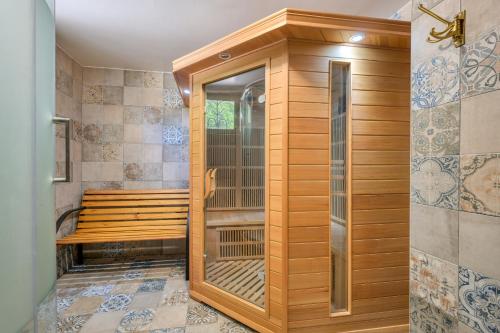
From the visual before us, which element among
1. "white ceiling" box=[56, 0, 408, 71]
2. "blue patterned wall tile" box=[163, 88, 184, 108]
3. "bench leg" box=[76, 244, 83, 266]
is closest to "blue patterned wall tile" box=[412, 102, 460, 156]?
"white ceiling" box=[56, 0, 408, 71]

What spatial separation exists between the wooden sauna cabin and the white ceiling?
1.51 ft

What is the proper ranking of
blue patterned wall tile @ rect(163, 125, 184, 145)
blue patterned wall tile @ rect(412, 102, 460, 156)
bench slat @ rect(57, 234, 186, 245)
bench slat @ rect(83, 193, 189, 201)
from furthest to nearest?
1. blue patterned wall tile @ rect(163, 125, 184, 145)
2. bench slat @ rect(83, 193, 189, 201)
3. bench slat @ rect(57, 234, 186, 245)
4. blue patterned wall tile @ rect(412, 102, 460, 156)

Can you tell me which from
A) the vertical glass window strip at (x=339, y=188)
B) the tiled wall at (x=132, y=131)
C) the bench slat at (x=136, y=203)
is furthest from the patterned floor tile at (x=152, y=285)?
the vertical glass window strip at (x=339, y=188)

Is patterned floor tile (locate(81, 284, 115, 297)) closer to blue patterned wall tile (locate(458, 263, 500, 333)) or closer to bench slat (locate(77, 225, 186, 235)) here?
bench slat (locate(77, 225, 186, 235))

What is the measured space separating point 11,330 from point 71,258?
8.31 ft

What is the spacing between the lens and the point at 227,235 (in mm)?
2338

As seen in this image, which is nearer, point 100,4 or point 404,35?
point 404,35

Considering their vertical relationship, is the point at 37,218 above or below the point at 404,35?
below

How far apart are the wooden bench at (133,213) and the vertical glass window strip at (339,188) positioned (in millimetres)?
1787

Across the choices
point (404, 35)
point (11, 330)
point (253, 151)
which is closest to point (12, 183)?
point (11, 330)

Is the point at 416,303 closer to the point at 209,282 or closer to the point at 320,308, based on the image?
the point at 320,308

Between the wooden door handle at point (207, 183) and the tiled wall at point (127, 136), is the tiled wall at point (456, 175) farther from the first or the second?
the tiled wall at point (127, 136)

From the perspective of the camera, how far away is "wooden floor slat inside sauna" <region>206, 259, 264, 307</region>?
6.48ft

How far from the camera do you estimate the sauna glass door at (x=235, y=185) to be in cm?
201
